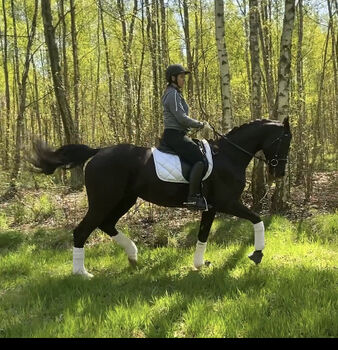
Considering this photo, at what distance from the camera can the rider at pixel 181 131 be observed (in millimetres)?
5809

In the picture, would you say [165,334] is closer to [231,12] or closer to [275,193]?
[275,193]

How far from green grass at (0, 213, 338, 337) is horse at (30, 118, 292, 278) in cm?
56

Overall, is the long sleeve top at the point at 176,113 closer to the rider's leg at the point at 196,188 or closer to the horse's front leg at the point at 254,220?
the rider's leg at the point at 196,188

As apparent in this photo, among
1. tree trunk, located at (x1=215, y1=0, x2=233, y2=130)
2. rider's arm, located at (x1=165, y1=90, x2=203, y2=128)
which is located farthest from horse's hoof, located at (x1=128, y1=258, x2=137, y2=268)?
tree trunk, located at (x1=215, y1=0, x2=233, y2=130)

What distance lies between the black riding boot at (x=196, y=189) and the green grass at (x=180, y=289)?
0.99 metres

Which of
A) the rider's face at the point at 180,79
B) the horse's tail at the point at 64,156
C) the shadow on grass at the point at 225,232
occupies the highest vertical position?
the rider's face at the point at 180,79

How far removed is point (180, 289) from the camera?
204 inches

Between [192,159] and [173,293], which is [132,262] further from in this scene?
[192,159]

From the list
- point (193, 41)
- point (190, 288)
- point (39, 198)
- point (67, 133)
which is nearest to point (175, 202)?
point (190, 288)

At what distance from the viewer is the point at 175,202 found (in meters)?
6.12

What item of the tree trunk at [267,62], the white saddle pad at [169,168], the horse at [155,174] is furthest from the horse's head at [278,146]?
the tree trunk at [267,62]

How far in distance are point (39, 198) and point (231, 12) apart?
14757 mm

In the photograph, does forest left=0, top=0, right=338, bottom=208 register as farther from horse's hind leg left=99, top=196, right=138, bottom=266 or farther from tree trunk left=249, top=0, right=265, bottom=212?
horse's hind leg left=99, top=196, right=138, bottom=266

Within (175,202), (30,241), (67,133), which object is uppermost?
(67,133)
